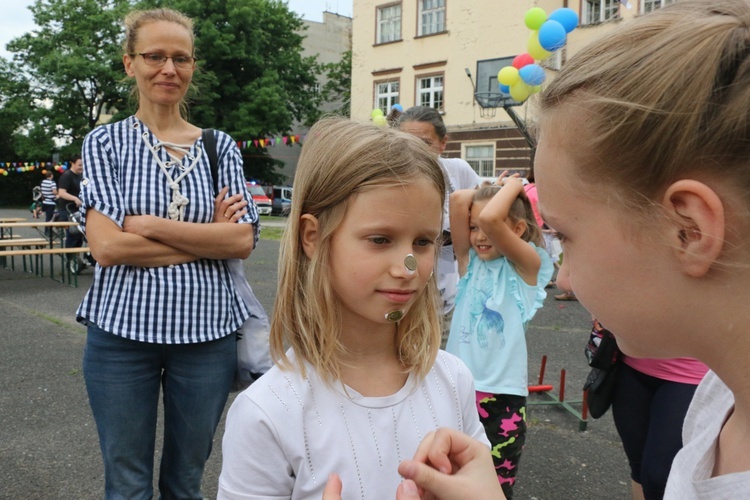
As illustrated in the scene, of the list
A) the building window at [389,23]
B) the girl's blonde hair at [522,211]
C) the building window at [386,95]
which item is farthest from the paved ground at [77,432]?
the building window at [389,23]

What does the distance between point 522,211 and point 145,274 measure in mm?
1779

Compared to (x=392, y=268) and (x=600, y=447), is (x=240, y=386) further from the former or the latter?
(x=600, y=447)

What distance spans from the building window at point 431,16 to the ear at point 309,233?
77.1 ft

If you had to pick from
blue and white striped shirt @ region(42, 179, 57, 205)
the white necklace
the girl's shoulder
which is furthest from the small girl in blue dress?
blue and white striped shirt @ region(42, 179, 57, 205)

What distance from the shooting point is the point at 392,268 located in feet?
4.61

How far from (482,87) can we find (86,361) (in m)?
21.2

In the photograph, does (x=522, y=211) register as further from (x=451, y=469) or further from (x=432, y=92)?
(x=432, y=92)

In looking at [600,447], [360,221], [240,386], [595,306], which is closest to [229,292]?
[240,386]

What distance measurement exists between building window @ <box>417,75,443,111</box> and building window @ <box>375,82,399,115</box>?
1.32 m

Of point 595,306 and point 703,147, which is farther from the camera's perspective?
point 595,306

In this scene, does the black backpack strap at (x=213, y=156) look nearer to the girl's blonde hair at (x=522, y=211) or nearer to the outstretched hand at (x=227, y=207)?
the outstretched hand at (x=227, y=207)

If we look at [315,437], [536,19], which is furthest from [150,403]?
[536,19]

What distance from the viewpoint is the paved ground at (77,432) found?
312 centimetres

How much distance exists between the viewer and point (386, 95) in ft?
83.9
